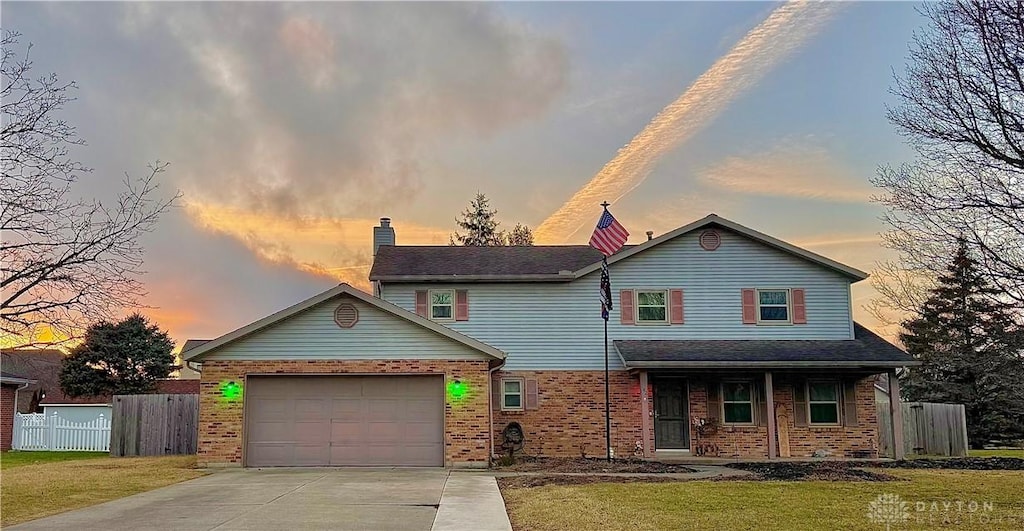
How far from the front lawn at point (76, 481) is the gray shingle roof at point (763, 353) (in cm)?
1062

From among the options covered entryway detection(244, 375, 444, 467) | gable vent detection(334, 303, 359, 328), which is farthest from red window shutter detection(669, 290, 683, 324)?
gable vent detection(334, 303, 359, 328)

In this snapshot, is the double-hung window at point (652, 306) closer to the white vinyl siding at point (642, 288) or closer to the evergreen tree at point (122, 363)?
the white vinyl siding at point (642, 288)

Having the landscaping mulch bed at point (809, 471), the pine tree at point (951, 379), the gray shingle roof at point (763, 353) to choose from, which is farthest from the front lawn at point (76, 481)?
the pine tree at point (951, 379)

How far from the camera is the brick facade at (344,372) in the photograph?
1703 cm

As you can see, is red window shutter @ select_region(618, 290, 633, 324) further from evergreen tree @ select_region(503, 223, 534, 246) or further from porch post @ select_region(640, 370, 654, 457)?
evergreen tree @ select_region(503, 223, 534, 246)

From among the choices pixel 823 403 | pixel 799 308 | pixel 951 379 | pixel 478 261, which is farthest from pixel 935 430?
pixel 478 261

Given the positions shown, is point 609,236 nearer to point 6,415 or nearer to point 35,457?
point 35,457

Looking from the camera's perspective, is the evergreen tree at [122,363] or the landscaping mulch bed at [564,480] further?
the evergreen tree at [122,363]

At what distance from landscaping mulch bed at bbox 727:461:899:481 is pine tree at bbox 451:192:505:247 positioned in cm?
2749

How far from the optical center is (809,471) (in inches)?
620

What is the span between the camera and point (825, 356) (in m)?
19.6

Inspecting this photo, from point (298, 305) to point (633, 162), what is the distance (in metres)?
10.7

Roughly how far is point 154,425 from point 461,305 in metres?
9.31

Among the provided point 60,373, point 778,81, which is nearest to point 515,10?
point 778,81
